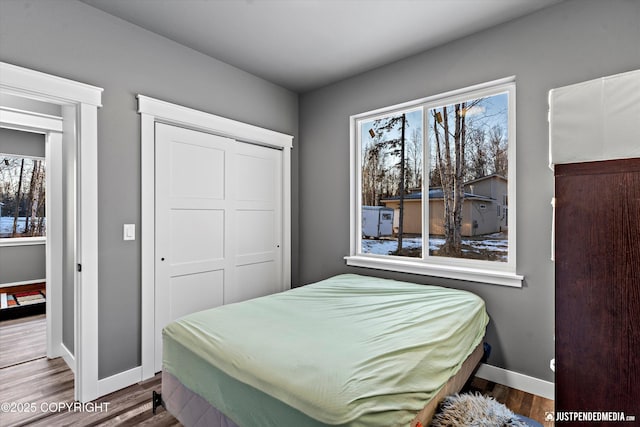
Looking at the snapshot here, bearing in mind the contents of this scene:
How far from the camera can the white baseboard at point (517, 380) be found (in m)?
2.19

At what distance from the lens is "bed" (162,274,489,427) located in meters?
1.20

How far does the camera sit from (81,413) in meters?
2.06

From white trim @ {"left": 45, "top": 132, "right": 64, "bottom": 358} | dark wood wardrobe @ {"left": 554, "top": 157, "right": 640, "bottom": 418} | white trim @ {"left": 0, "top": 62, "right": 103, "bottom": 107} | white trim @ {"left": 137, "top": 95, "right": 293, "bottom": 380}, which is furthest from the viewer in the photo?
white trim @ {"left": 45, "top": 132, "right": 64, "bottom": 358}

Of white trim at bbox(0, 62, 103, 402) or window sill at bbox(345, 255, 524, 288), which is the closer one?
white trim at bbox(0, 62, 103, 402)

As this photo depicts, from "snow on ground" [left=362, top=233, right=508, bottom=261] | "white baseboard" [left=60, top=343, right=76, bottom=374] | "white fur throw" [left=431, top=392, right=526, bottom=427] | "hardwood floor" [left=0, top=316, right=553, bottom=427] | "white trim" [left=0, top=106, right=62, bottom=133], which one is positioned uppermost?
"white trim" [left=0, top=106, right=62, bottom=133]

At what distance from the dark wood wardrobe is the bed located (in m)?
0.61

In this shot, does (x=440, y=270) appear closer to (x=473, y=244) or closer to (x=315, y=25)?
(x=473, y=244)

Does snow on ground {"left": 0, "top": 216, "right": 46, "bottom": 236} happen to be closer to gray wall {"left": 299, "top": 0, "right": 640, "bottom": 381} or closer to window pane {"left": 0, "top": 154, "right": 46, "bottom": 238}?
window pane {"left": 0, "top": 154, "right": 46, "bottom": 238}

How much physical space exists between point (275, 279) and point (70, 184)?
2.07 m

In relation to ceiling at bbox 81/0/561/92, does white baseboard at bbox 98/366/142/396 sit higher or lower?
lower

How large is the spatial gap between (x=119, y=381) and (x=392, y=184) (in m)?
2.79

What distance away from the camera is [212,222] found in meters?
2.96

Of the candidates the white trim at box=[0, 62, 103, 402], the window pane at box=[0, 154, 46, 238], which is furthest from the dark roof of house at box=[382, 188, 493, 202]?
the window pane at box=[0, 154, 46, 238]

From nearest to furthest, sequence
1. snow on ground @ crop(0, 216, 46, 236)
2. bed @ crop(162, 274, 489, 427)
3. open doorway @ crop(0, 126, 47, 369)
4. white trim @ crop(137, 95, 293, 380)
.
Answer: bed @ crop(162, 274, 489, 427)
white trim @ crop(137, 95, 293, 380)
open doorway @ crop(0, 126, 47, 369)
snow on ground @ crop(0, 216, 46, 236)
